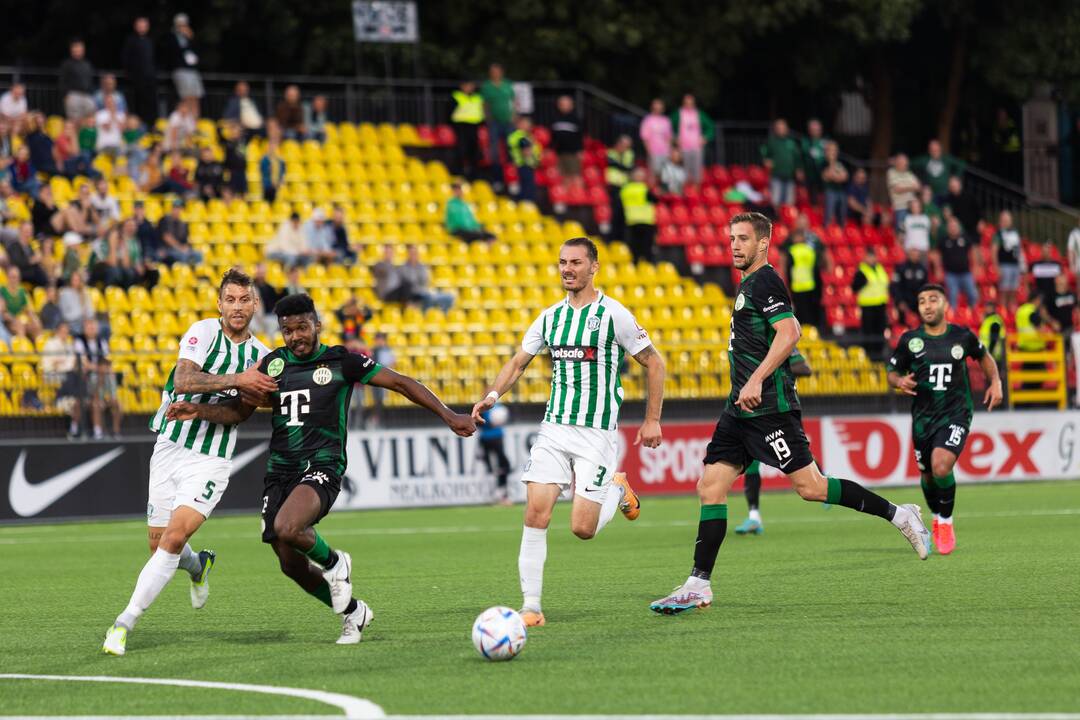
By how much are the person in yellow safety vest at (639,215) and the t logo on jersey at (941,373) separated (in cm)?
1538

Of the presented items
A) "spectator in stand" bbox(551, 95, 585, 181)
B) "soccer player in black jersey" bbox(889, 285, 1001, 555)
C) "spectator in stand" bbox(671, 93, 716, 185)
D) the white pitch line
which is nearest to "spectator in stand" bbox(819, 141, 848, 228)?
"spectator in stand" bbox(671, 93, 716, 185)

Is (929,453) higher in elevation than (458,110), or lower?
lower

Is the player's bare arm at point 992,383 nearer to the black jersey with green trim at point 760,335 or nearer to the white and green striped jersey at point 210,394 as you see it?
the black jersey with green trim at point 760,335

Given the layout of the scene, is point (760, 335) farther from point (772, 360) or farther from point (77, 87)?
point (77, 87)

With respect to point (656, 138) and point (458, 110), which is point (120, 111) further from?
point (656, 138)

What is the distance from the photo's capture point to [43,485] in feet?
69.4

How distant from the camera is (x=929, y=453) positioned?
14.5m

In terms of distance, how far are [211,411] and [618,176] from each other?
2076 cm

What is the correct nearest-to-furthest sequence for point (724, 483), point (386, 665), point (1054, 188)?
point (386, 665), point (724, 483), point (1054, 188)

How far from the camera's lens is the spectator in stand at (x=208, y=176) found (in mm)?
26953

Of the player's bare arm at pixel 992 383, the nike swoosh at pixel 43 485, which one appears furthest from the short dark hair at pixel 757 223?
the nike swoosh at pixel 43 485

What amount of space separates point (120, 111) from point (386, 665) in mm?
20242

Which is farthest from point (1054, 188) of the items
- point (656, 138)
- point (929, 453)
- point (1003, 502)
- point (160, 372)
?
point (929, 453)

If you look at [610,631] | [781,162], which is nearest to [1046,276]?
[781,162]
